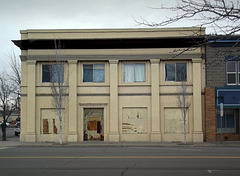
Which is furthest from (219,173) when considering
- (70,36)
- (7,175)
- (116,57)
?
(70,36)

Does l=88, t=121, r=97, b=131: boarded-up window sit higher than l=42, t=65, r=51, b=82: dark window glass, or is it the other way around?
l=42, t=65, r=51, b=82: dark window glass

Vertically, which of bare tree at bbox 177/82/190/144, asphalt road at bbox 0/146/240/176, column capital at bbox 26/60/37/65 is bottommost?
asphalt road at bbox 0/146/240/176

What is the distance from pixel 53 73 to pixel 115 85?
452 cm

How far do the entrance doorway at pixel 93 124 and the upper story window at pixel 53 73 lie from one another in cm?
307

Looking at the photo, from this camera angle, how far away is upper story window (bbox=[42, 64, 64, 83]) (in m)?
22.7

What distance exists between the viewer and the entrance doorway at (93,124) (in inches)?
933

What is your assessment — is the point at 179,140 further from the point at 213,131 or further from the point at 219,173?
the point at 219,173

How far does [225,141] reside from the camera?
2342 centimetres

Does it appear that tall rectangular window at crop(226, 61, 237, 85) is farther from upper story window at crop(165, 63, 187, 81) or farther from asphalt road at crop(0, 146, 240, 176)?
asphalt road at crop(0, 146, 240, 176)

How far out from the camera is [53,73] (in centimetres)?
2330

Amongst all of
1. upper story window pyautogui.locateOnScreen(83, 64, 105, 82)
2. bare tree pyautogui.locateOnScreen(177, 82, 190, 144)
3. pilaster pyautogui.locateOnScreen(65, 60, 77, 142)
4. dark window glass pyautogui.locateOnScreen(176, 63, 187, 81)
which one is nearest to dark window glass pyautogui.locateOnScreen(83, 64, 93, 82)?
upper story window pyautogui.locateOnScreen(83, 64, 105, 82)

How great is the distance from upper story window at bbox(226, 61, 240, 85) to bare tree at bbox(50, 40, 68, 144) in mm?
11710

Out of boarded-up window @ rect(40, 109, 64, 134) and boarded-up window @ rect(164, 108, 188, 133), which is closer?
boarded-up window @ rect(164, 108, 188, 133)

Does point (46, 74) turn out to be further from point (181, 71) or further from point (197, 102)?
point (197, 102)
